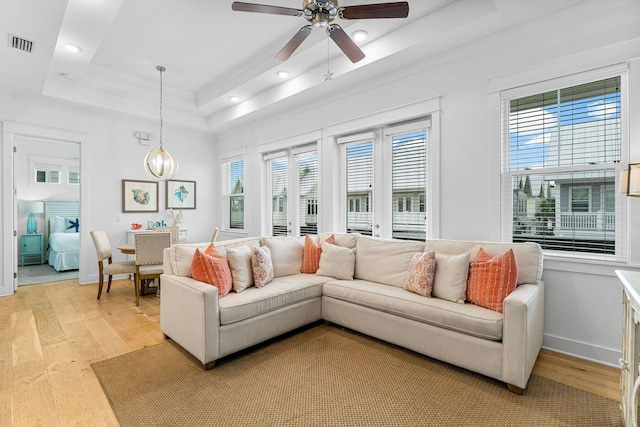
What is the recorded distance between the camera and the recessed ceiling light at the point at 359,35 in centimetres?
321

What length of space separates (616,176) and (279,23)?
3.34m

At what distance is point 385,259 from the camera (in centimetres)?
331

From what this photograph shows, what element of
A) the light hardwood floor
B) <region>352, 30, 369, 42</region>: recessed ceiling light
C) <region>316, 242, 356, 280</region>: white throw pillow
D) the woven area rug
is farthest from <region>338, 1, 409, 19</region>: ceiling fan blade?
the light hardwood floor

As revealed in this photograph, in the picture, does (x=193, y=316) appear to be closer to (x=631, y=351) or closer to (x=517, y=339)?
(x=517, y=339)

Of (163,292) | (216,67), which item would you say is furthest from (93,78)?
(163,292)

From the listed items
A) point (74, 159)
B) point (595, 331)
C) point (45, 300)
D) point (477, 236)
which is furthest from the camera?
point (74, 159)

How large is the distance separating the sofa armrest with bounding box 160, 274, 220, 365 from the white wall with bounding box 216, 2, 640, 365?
2.44 metres

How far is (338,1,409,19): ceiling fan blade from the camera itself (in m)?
2.11

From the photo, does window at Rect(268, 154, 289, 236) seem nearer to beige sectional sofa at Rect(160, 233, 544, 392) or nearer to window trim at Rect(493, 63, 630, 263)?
beige sectional sofa at Rect(160, 233, 544, 392)

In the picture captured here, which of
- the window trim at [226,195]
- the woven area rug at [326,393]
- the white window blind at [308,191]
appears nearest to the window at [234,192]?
the window trim at [226,195]

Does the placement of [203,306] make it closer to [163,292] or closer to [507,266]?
[163,292]

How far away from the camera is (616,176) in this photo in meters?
2.49

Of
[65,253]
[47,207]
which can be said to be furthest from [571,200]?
[47,207]

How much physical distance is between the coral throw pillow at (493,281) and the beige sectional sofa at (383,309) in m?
0.09
